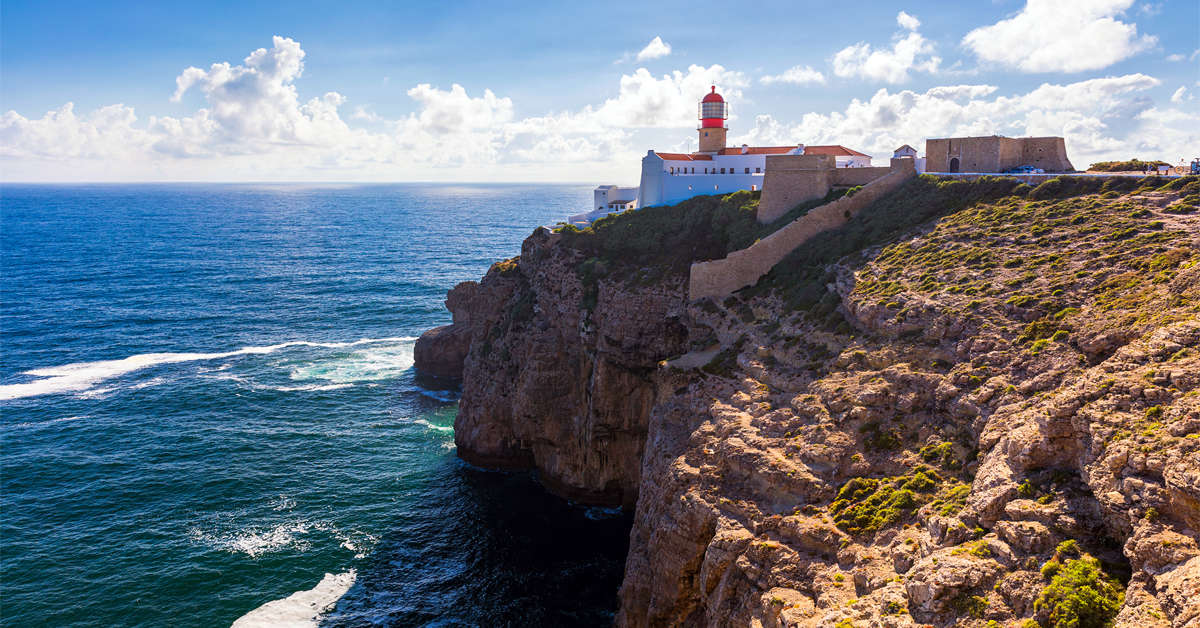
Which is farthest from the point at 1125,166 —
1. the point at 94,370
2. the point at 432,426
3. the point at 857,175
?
the point at 94,370

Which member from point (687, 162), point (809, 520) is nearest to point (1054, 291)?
point (809, 520)

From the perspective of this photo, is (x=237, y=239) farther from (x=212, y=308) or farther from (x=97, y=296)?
(x=212, y=308)

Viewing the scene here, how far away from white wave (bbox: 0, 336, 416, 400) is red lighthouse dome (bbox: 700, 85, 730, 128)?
4201 cm

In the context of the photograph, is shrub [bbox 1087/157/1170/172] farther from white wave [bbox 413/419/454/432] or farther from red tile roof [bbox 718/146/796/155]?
white wave [bbox 413/419/454/432]

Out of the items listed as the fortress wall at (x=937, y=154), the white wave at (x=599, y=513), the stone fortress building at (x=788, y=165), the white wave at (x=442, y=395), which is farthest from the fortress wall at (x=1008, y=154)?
the white wave at (x=442, y=395)

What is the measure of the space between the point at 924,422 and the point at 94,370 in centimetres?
8005

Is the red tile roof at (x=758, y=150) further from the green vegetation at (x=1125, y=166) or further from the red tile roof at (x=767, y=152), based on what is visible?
the green vegetation at (x=1125, y=166)

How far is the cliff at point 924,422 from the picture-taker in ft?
57.1

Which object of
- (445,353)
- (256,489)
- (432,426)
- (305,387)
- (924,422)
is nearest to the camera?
(924,422)

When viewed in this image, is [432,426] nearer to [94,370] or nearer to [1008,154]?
[94,370]

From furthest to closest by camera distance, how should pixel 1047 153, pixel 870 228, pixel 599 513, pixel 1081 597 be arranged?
pixel 599 513 → pixel 1047 153 → pixel 870 228 → pixel 1081 597

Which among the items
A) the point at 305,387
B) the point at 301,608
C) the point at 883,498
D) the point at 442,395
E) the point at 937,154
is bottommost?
the point at 301,608

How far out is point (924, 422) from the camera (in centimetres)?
2594

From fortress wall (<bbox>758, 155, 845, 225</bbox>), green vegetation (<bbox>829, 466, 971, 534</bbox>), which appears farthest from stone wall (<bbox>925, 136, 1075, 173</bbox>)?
green vegetation (<bbox>829, 466, 971, 534</bbox>)
